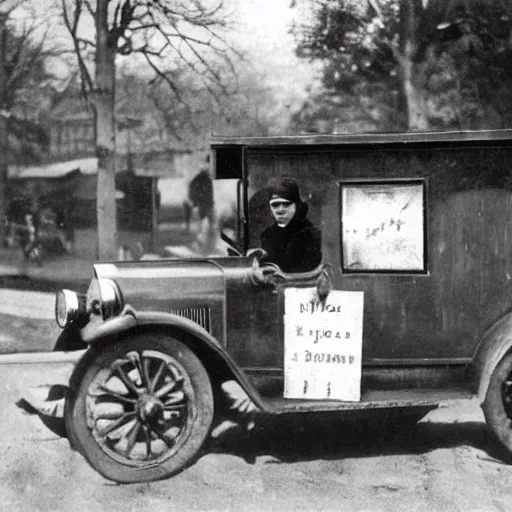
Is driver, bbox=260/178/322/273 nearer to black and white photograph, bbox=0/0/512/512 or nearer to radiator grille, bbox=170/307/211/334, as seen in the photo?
black and white photograph, bbox=0/0/512/512

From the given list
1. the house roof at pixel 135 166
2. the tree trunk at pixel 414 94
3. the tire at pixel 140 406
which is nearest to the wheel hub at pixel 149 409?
the tire at pixel 140 406

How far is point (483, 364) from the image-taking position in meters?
4.40

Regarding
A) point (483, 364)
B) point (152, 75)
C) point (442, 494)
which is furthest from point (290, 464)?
point (152, 75)

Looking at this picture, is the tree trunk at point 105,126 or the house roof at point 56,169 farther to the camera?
the house roof at point 56,169

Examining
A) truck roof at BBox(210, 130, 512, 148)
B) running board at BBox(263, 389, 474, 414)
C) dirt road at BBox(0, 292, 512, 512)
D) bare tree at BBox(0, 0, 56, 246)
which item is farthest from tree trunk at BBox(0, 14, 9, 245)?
running board at BBox(263, 389, 474, 414)

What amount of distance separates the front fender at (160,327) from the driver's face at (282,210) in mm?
741

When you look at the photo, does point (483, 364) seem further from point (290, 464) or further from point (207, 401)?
point (207, 401)

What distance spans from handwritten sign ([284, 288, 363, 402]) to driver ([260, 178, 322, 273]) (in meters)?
0.16

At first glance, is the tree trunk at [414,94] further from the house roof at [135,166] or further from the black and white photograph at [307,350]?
the black and white photograph at [307,350]

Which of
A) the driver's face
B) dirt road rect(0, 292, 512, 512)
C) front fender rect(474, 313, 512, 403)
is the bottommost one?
dirt road rect(0, 292, 512, 512)

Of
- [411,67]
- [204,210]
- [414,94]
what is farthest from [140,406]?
[204,210]

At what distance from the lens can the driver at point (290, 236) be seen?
4.44 m

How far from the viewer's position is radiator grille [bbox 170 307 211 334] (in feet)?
14.6

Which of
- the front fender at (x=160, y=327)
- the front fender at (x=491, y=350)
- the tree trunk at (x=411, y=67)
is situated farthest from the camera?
the tree trunk at (x=411, y=67)
